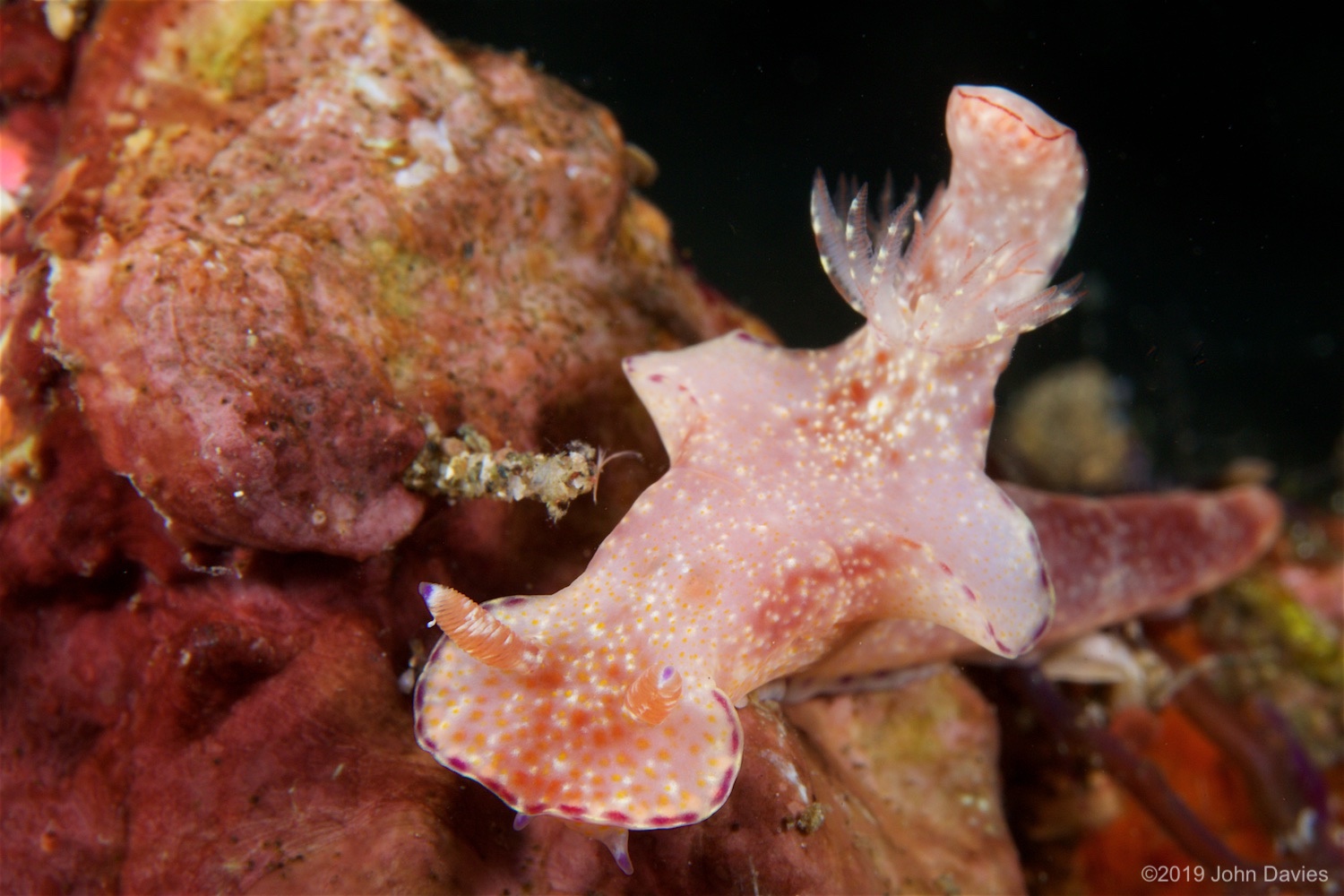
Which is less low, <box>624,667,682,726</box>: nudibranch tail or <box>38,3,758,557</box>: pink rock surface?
<box>38,3,758,557</box>: pink rock surface

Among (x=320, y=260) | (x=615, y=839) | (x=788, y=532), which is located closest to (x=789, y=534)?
(x=788, y=532)

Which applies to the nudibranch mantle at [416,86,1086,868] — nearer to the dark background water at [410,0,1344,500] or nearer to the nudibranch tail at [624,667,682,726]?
the nudibranch tail at [624,667,682,726]

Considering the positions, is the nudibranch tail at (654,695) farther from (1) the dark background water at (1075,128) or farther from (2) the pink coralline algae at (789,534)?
(1) the dark background water at (1075,128)

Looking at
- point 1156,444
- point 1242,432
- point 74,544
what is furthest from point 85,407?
point 1242,432

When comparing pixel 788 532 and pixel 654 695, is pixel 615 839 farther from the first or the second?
pixel 788 532

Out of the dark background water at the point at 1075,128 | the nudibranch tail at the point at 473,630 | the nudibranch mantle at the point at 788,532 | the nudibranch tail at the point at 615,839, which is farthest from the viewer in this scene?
the dark background water at the point at 1075,128

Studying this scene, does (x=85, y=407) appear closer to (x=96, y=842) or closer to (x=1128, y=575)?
(x=96, y=842)

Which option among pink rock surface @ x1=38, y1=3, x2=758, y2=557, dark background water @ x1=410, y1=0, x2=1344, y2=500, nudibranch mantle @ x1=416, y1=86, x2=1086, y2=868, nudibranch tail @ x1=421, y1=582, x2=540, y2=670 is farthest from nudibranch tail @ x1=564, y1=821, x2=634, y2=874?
dark background water @ x1=410, y1=0, x2=1344, y2=500

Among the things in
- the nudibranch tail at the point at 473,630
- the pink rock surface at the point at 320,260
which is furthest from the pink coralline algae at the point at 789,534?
the pink rock surface at the point at 320,260
